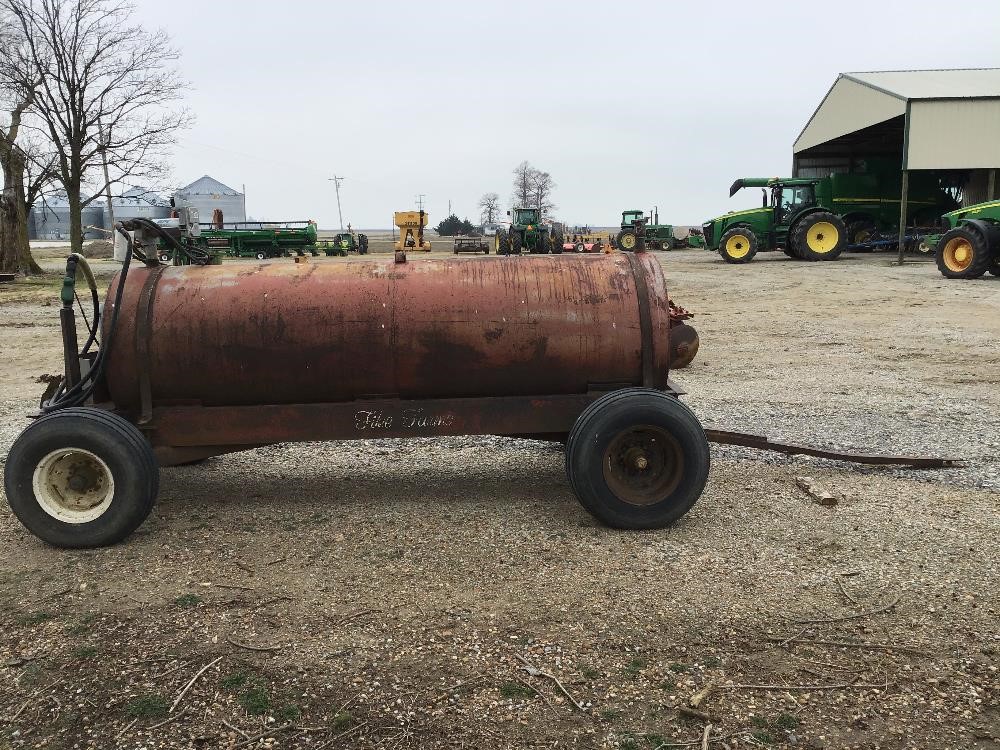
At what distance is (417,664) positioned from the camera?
3039 mm

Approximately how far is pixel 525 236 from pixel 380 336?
30.3 m

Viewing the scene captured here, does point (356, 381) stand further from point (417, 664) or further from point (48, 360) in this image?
point (48, 360)

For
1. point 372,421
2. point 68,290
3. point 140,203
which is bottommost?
point 372,421

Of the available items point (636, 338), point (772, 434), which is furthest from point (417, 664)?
point (772, 434)

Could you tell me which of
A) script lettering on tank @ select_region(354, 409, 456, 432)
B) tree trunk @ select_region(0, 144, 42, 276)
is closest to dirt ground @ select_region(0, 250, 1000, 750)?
script lettering on tank @ select_region(354, 409, 456, 432)

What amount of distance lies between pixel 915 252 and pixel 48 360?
85.1 feet

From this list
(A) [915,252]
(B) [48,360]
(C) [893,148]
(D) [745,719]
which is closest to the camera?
(D) [745,719]

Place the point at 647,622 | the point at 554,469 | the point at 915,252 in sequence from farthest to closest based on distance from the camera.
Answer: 1. the point at 915,252
2. the point at 554,469
3. the point at 647,622

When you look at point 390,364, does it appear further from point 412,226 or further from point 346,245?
point 346,245

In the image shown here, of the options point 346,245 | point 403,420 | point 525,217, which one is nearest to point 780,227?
point 525,217

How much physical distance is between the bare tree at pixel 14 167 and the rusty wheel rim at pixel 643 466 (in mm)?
27298

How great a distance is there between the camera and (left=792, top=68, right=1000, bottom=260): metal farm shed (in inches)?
923

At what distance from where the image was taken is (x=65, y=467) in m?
4.18

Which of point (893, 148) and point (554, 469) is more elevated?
point (893, 148)
